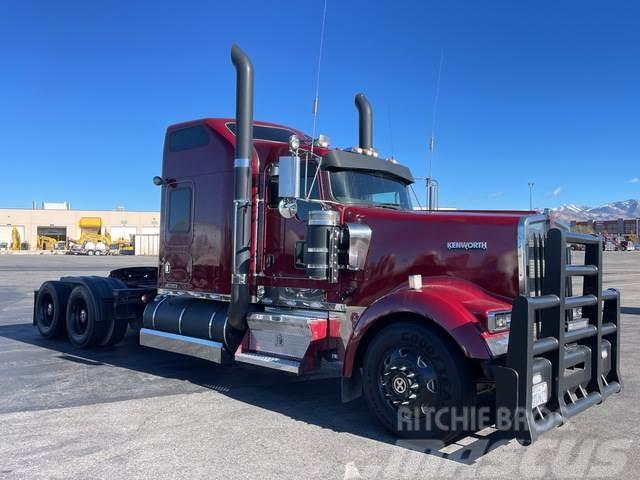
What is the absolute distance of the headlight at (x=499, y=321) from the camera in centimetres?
417

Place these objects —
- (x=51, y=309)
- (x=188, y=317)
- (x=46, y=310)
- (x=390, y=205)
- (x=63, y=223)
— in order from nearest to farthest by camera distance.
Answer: (x=390, y=205) < (x=188, y=317) < (x=51, y=309) < (x=46, y=310) < (x=63, y=223)

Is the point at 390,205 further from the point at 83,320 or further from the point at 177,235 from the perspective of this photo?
the point at 83,320

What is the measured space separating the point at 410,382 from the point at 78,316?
633 cm

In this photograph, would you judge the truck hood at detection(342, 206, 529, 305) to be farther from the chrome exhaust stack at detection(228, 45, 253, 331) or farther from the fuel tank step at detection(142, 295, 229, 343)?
the fuel tank step at detection(142, 295, 229, 343)

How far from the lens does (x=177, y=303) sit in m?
7.18

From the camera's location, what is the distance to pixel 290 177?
17.3 ft

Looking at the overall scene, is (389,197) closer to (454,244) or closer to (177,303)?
(454,244)

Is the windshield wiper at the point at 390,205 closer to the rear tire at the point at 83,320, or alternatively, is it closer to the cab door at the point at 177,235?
the cab door at the point at 177,235

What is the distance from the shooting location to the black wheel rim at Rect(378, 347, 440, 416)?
4383 millimetres

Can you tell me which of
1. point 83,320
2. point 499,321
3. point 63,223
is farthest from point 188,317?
point 63,223

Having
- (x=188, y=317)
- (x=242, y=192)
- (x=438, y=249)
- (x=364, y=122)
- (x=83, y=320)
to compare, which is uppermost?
(x=364, y=122)

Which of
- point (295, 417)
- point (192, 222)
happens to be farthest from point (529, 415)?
point (192, 222)

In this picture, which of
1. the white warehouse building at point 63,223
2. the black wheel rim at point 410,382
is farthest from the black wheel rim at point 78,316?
the white warehouse building at point 63,223

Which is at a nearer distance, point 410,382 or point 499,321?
point 499,321
